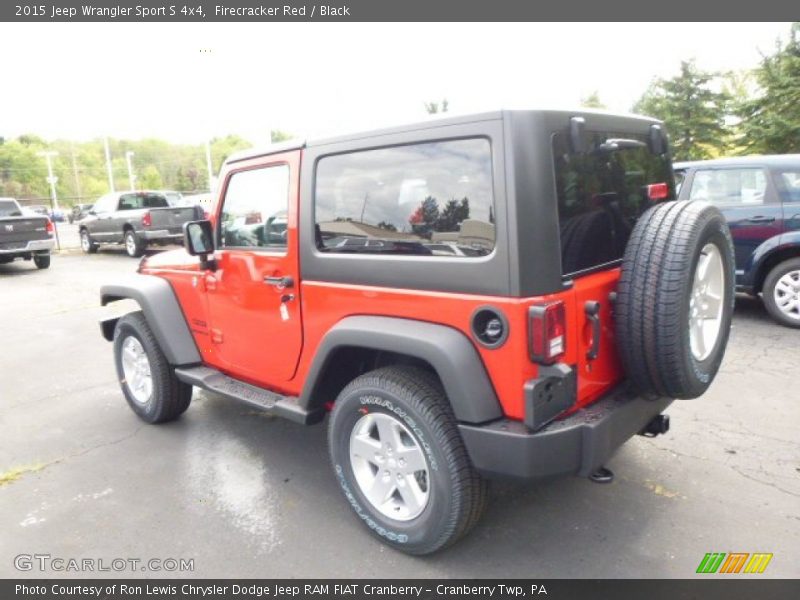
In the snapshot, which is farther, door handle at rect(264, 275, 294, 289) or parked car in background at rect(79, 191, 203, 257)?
parked car in background at rect(79, 191, 203, 257)

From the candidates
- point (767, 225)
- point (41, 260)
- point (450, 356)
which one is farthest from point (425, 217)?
point (41, 260)

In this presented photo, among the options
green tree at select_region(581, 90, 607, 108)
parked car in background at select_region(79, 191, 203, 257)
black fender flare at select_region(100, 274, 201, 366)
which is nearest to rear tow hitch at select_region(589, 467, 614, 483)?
black fender flare at select_region(100, 274, 201, 366)

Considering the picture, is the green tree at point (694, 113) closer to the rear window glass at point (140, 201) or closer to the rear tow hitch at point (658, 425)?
the rear window glass at point (140, 201)

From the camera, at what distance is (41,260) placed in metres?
13.9

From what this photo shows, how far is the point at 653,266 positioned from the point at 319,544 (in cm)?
200

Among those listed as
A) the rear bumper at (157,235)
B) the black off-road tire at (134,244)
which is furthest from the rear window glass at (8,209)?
the rear bumper at (157,235)

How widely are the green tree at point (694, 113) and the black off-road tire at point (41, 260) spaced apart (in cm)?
2136

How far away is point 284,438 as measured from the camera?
396 centimetres

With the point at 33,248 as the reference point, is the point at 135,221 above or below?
above

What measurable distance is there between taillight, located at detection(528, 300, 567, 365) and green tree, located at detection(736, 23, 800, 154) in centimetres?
1722

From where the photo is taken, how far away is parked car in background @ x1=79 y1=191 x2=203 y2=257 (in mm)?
14773

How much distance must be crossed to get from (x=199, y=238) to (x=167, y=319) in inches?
29.7

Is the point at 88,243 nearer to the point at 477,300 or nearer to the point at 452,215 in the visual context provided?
the point at 452,215

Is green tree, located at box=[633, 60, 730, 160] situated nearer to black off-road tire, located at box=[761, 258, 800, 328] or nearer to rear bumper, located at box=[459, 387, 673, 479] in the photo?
black off-road tire, located at box=[761, 258, 800, 328]
